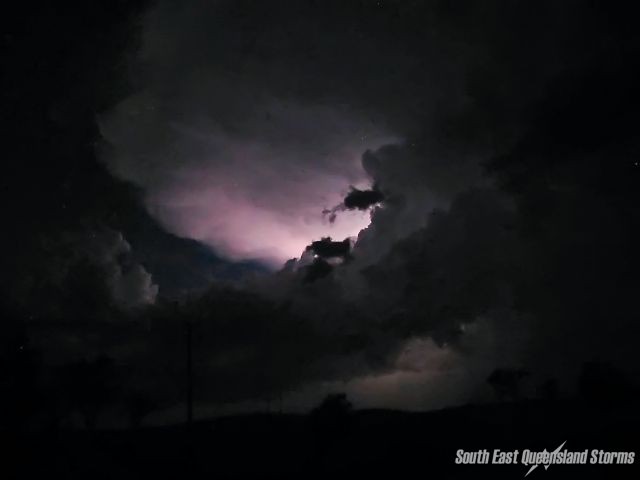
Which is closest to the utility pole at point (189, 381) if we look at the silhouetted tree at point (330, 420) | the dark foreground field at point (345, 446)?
the dark foreground field at point (345, 446)

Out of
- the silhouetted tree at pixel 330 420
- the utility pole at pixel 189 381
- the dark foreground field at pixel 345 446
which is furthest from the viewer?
the silhouetted tree at pixel 330 420

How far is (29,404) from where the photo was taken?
59781mm

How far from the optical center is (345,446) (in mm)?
76812

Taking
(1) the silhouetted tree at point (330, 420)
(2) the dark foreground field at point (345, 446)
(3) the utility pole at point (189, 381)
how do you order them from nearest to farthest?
1. (3) the utility pole at point (189, 381)
2. (2) the dark foreground field at point (345, 446)
3. (1) the silhouetted tree at point (330, 420)

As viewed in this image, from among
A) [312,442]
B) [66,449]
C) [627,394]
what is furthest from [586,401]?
[66,449]

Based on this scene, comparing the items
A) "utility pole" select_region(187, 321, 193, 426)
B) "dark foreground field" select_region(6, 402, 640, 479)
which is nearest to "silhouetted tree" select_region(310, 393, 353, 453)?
"dark foreground field" select_region(6, 402, 640, 479)

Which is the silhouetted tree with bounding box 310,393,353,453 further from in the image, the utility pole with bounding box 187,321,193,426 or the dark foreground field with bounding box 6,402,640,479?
the utility pole with bounding box 187,321,193,426

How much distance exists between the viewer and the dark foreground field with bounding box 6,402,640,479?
47.7 m

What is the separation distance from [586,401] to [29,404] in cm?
7408

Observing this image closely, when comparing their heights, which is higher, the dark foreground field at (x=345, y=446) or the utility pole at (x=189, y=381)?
the utility pole at (x=189, y=381)

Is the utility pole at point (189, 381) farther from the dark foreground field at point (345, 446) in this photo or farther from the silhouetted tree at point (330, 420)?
the silhouetted tree at point (330, 420)

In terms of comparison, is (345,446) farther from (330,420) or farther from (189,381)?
(189,381)

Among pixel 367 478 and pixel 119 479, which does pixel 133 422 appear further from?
pixel 367 478

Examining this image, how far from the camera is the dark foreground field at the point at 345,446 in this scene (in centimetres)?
4766
